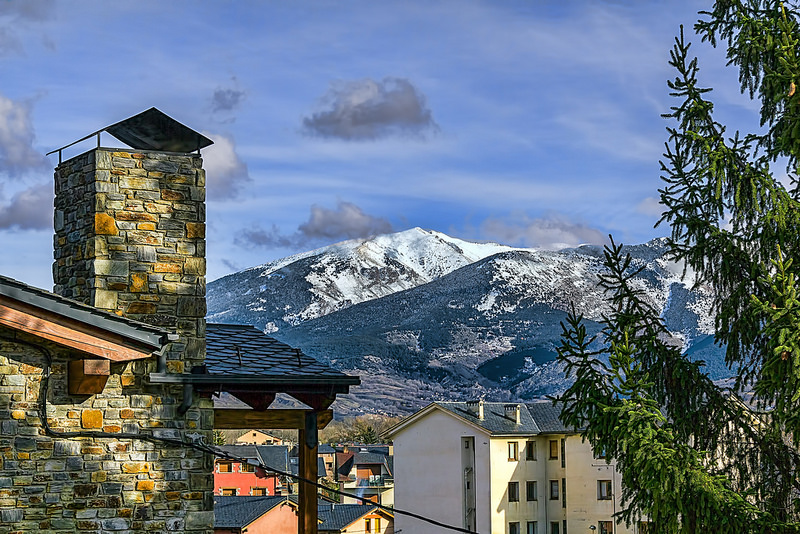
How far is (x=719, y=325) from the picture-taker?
32.6 feet

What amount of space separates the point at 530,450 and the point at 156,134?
40.0 meters

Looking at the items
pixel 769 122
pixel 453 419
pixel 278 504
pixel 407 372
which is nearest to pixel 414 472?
pixel 453 419

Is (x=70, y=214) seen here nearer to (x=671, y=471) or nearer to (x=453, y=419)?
(x=671, y=471)

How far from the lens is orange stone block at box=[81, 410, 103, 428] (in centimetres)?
772

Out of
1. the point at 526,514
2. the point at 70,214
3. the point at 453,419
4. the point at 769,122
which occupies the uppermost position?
the point at 769,122

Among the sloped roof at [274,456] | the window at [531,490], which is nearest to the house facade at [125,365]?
the window at [531,490]

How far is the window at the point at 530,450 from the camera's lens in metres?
46.4

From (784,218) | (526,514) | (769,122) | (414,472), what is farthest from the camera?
(414,472)

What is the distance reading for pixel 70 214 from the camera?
846 centimetres

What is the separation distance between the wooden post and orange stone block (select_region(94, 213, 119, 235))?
97.6 inches

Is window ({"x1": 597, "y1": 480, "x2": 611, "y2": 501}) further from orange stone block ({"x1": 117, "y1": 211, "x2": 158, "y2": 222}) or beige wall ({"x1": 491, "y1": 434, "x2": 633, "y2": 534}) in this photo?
orange stone block ({"x1": 117, "y1": 211, "x2": 158, "y2": 222})

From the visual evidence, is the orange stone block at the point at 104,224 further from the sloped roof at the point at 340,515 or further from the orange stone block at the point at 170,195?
the sloped roof at the point at 340,515

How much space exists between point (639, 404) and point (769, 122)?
3246 mm

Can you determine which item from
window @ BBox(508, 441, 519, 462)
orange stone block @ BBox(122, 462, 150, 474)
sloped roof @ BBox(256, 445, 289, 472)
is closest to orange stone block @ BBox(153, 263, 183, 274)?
orange stone block @ BBox(122, 462, 150, 474)
